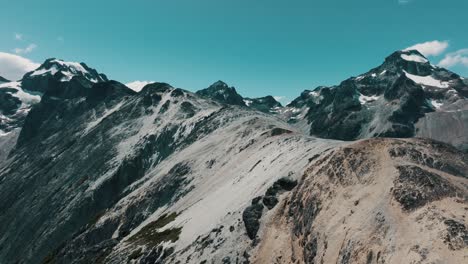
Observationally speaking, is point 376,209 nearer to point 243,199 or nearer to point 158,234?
point 243,199

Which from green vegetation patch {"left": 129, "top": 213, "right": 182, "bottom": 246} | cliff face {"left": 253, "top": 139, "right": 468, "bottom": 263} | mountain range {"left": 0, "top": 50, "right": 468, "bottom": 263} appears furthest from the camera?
green vegetation patch {"left": 129, "top": 213, "right": 182, "bottom": 246}

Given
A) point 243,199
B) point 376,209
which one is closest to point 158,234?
point 243,199

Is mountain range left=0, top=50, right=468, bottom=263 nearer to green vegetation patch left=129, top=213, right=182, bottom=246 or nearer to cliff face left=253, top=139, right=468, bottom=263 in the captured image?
cliff face left=253, top=139, right=468, bottom=263

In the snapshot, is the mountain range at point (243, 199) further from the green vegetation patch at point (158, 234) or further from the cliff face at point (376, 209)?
the green vegetation patch at point (158, 234)

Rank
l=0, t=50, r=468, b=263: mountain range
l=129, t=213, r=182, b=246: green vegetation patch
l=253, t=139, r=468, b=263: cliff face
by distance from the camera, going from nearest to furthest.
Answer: l=253, t=139, r=468, b=263: cliff face < l=0, t=50, r=468, b=263: mountain range < l=129, t=213, r=182, b=246: green vegetation patch

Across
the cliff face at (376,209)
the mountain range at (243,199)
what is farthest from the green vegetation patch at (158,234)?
the cliff face at (376,209)

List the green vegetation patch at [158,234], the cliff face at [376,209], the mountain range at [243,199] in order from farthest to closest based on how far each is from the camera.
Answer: the green vegetation patch at [158,234]
the mountain range at [243,199]
the cliff face at [376,209]

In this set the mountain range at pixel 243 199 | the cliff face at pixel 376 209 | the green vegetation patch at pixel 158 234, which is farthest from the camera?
the green vegetation patch at pixel 158 234

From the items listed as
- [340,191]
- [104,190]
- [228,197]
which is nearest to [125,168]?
[104,190]

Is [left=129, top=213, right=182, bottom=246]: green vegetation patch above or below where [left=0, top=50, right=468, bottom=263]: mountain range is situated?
below

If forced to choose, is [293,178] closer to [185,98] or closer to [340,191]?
[340,191]

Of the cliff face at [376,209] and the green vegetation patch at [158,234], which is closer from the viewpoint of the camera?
the cliff face at [376,209]

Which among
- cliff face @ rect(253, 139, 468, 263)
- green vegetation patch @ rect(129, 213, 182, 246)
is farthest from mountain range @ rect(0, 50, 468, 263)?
green vegetation patch @ rect(129, 213, 182, 246)

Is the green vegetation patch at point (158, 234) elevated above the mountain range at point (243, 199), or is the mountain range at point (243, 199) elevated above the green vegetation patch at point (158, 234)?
the mountain range at point (243, 199)
